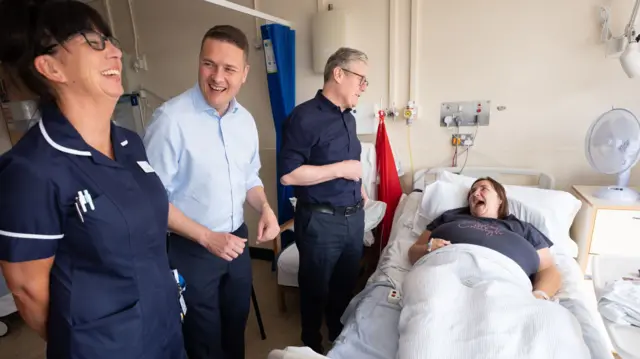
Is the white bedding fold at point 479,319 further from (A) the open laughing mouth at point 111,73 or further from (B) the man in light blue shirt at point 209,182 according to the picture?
(A) the open laughing mouth at point 111,73

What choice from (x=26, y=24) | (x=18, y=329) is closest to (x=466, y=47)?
(x=26, y=24)

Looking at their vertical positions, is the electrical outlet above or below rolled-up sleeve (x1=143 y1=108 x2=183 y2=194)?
below

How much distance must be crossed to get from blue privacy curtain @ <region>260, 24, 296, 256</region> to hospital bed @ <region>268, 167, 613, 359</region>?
1.07 meters

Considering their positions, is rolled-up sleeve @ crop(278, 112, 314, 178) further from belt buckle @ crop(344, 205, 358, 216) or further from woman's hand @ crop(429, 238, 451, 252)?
woman's hand @ crop(429, 238, 451, 252)

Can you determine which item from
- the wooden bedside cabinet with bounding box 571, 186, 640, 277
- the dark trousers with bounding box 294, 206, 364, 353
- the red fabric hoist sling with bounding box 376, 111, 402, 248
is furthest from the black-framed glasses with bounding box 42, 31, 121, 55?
the wooden bedside cabinet with bounding box 571, 186, 640, 277

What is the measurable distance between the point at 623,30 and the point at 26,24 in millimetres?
2761

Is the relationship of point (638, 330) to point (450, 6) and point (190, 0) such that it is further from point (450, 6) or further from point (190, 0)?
point (190, 0)

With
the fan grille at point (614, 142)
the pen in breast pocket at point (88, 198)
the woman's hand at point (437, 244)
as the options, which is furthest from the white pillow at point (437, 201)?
the pen in breast pocket at point (88, 198)

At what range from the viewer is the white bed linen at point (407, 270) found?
1253 mm

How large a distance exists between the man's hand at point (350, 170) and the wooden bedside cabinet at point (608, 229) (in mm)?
1339

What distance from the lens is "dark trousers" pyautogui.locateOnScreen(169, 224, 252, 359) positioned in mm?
1284

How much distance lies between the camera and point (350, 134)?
5.92 ft

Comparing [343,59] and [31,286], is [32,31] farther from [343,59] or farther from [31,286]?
[343,59]

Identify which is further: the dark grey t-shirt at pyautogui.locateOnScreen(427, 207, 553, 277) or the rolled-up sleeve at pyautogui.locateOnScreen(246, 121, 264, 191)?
the dark grey t-shirt at pyautogui.locateOnScreen(427, 207, 553, 277)
